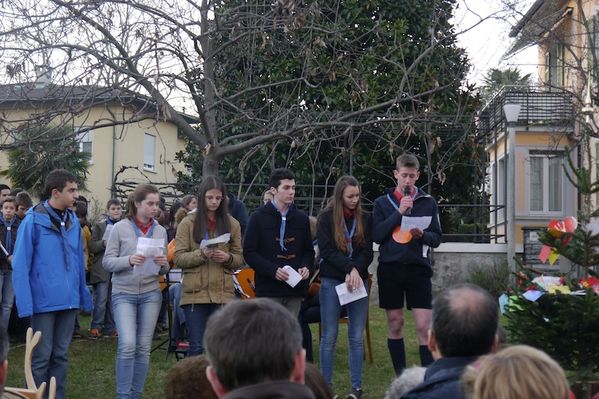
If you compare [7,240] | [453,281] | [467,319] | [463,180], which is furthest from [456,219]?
[467,319]

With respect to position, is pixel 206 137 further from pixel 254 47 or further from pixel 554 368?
pixel 554 368

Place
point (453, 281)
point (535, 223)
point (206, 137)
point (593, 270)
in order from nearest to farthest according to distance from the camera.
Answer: point (593, 270) < point (206, 137) < point (453, 281) < point (535, 223)

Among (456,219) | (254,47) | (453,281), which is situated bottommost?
(453,281)

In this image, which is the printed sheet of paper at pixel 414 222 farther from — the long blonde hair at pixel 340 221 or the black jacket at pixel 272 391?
the black jacket at pixel 272 391

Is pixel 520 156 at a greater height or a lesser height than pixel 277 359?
greater

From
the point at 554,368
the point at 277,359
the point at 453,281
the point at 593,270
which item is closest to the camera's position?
the point at 277,359

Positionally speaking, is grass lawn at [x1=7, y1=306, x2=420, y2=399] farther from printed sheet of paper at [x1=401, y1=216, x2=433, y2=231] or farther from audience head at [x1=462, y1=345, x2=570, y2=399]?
audience head at [x1=462, y1=345, x2=570, y2=399]

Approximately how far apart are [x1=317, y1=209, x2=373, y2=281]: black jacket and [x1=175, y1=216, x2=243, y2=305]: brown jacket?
81 centimetres

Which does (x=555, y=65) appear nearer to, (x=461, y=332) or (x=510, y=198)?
(x=510, y=198)

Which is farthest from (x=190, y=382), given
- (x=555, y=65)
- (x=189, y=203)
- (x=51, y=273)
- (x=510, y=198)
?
(x=555, y=65)

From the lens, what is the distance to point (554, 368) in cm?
282

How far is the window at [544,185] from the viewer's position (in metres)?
30.3

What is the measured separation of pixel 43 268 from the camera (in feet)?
24.1

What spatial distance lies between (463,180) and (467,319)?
1742cm
